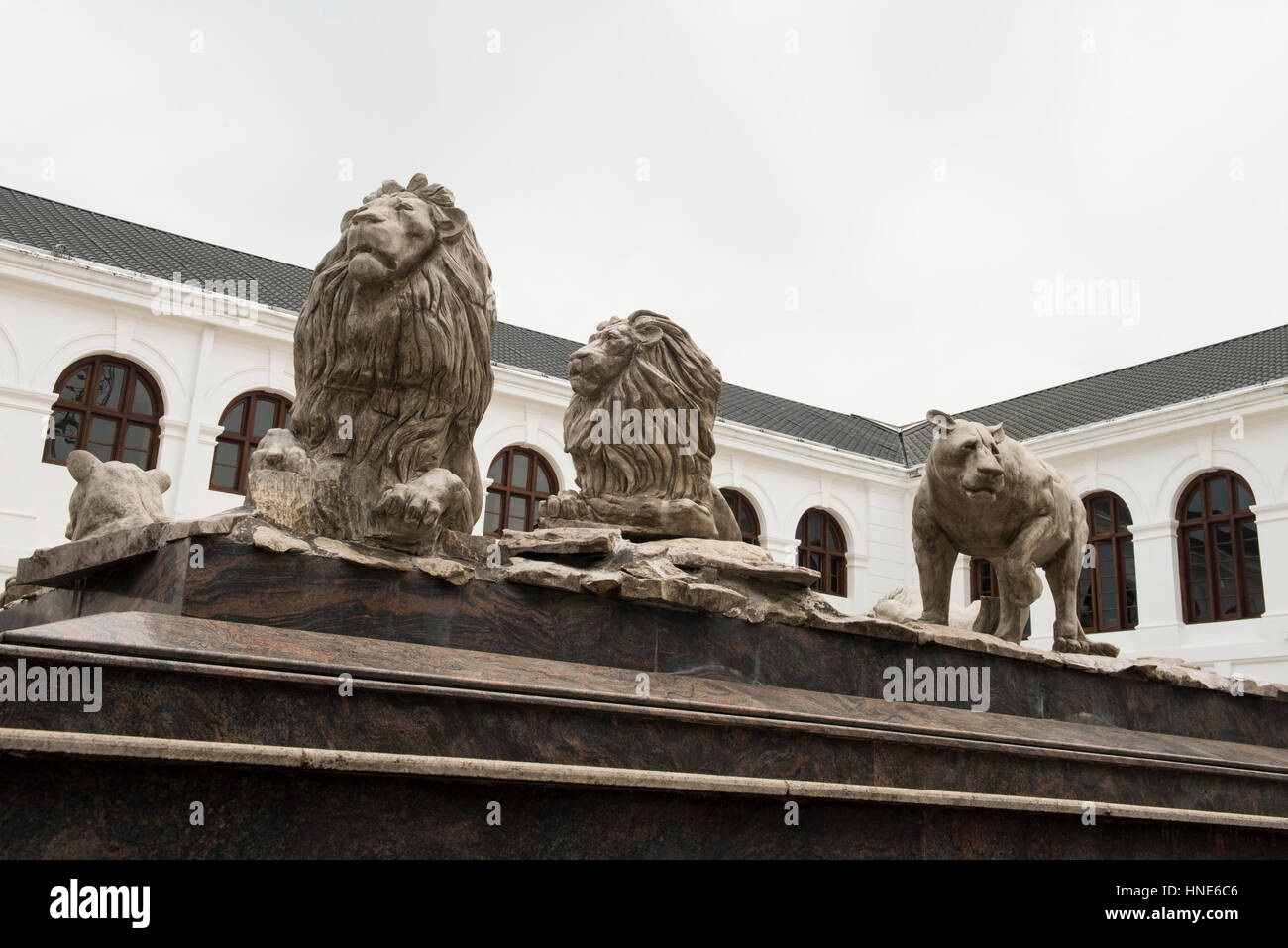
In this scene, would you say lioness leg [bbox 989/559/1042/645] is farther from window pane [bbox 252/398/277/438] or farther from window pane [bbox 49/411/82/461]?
window pane [bbox 49/411/82/461]

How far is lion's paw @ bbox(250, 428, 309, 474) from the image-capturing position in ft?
14.0

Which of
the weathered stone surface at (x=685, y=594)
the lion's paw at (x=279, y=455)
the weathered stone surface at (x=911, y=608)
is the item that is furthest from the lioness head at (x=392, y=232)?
the weathered stone surface at (x=911, y=608)

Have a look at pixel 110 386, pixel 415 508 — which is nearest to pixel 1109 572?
pixel 110 386

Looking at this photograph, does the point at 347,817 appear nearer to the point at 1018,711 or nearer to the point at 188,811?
the point at 188,811

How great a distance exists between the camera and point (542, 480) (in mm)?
19766

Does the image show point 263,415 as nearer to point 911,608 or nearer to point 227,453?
point 227,453

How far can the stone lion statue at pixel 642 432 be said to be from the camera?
5.99 metres

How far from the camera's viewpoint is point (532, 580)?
4.44 meters

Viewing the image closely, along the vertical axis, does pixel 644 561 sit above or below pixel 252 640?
above

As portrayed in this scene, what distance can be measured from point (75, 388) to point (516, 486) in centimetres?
694

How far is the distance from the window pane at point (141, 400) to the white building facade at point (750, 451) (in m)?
0.28

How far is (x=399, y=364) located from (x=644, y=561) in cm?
132
